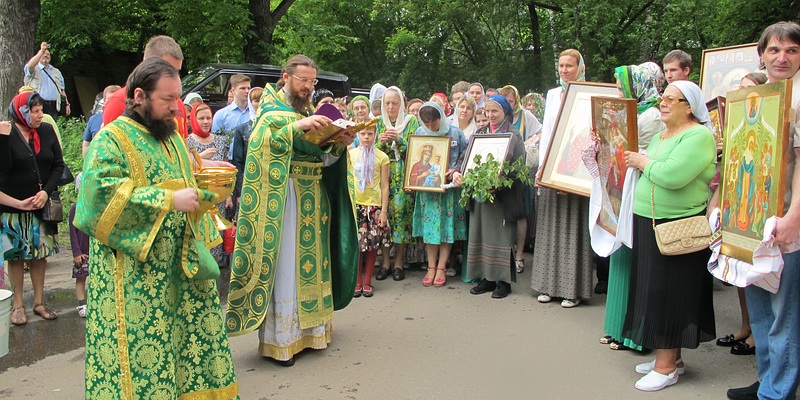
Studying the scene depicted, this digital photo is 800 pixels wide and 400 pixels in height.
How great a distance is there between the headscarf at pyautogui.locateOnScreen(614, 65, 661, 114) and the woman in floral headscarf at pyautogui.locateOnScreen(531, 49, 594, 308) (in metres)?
1.04

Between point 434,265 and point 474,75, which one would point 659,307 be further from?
point 474,75

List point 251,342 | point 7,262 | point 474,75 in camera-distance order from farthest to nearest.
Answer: point 474,75
point 7,262
point 251,342

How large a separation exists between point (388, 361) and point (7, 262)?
343cm

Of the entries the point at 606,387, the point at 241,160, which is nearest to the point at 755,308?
the point at 606,387

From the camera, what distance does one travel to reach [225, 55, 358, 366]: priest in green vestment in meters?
4.45

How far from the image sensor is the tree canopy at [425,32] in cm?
1600

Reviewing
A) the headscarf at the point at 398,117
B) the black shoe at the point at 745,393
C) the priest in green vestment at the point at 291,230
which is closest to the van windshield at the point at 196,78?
the headscarf at the point at 398,117

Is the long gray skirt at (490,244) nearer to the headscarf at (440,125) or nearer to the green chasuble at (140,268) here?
the headscarf at (440,125)

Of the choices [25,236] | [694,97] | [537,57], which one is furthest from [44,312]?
[537,57]

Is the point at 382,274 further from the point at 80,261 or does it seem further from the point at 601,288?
the point at 80,261

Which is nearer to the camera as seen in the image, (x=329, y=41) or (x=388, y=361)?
(x=388, y=361)

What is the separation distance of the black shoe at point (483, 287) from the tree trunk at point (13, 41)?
8.34 m

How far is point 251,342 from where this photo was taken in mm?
5105

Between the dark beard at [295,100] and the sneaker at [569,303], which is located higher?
the dark beard at [295,100]
